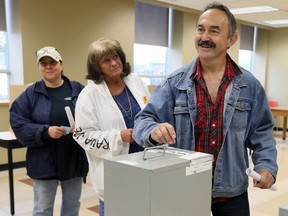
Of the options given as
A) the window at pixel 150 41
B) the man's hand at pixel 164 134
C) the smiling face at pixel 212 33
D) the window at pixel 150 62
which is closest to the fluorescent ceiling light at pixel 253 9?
the window at pixel 150 41

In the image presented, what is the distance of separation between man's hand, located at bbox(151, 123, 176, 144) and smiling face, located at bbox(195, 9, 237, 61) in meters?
0.36

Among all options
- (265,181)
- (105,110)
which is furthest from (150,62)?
(265,181)

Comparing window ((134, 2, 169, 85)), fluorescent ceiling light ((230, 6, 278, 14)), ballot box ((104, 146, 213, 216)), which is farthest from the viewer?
fluorescent ceiling light ((230, 6, 278, 14))

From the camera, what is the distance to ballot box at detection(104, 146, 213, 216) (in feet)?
2.52

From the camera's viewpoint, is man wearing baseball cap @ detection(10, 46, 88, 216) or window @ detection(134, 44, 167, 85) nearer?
man wearing baseball cap @ detection(10, 46, 88, 216)

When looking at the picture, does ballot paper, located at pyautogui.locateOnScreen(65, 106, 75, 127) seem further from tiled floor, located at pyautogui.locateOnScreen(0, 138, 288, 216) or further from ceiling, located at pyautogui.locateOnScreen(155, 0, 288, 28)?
ceiling, located at pyautogui.locateOnScreen(155, 0, 288, 28)

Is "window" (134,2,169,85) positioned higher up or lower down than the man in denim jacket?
higher up

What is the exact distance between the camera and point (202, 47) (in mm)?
1187

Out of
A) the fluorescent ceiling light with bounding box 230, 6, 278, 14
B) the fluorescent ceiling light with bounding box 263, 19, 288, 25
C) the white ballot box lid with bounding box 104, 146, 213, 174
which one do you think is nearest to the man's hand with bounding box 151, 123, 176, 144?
the white ballot box lid with bounding box 104, 146, 213, 174

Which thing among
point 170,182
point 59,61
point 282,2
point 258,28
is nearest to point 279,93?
point 258,28

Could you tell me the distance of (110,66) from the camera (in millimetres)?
1612

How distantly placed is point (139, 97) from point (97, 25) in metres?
3.54

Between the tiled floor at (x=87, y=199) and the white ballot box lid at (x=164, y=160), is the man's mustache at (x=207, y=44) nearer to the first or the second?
the white ballot box lid at (x=164, y=160)

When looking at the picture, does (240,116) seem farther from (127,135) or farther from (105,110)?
(105,110)
